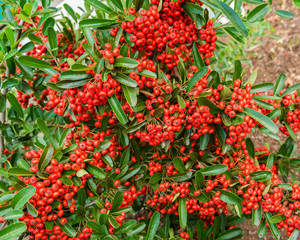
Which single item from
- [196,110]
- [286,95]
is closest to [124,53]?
[196,110]

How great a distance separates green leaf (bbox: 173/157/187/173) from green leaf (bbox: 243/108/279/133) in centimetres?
57

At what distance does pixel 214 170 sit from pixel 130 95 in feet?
2.57

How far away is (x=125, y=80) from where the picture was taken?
1582 millimetres

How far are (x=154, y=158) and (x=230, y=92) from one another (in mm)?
779

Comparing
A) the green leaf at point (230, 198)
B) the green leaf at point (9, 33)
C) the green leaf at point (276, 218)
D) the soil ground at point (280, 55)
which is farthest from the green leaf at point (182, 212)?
the soil ground at point (280, 55)

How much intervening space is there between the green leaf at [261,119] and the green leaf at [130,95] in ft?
2.32

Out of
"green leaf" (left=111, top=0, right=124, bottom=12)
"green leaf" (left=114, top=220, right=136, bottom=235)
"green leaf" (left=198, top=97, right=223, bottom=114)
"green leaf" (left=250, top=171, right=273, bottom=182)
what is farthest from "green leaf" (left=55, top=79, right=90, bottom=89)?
"green leaf" (left=250, top=171, right=273, bottom=182)

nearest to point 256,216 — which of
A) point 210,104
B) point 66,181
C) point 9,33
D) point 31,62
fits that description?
point 210,104

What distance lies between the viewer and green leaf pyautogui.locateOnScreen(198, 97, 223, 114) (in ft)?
5.17

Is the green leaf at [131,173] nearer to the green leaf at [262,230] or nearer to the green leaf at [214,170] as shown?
the green leaf at [214,170]

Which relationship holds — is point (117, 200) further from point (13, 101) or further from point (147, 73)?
point (13, 101)

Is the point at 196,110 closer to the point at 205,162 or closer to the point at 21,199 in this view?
the point at 205,162

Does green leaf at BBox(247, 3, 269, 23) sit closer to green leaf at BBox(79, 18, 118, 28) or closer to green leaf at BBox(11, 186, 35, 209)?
green leaf at BBox(79, 18, 118, 28)

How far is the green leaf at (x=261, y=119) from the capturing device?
1578mm
